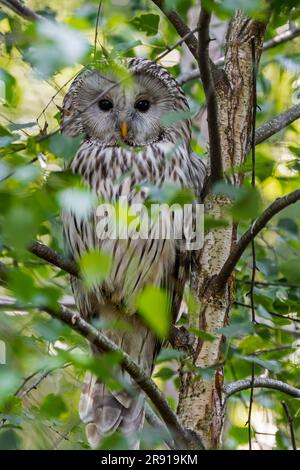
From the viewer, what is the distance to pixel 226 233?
7.77 ft

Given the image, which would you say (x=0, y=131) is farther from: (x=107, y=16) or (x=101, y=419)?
(x=101, y=419)

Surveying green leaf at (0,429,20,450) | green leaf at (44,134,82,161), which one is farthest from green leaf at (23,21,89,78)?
green leaf at (0,429,20,450)

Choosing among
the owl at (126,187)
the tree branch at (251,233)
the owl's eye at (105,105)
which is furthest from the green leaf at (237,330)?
the owl's eye at (105,105)

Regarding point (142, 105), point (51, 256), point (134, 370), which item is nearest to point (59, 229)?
point (142, 105)

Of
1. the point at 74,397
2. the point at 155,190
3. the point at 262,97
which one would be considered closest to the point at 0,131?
the point at 155,190

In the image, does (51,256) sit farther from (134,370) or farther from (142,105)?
(142,105)

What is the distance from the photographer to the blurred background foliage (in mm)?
1124

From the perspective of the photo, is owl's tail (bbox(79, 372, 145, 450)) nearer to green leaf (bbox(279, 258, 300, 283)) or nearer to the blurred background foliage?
the blurred background foliage

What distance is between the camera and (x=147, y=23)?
2715 mm

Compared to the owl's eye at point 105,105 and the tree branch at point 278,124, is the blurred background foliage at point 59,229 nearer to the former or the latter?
the tree branch at point 278,124

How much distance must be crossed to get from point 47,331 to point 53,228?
1756 mm

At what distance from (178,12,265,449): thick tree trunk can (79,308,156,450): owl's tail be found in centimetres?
56

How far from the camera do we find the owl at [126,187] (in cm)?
283
